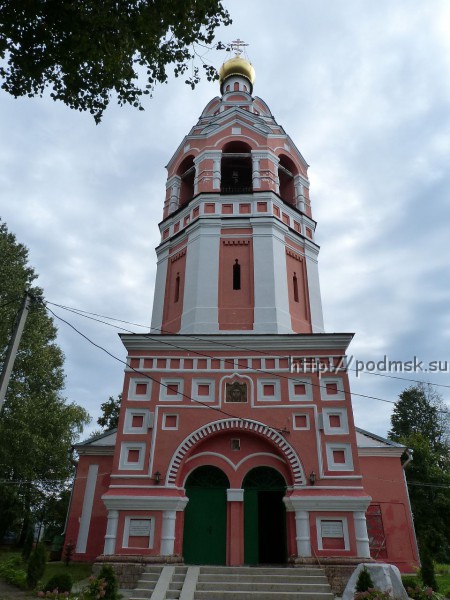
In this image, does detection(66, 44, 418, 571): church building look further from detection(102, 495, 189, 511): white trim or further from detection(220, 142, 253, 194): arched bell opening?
detection(220, 142, 253, 194): arched bell opening

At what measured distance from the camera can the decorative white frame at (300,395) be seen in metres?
13.0

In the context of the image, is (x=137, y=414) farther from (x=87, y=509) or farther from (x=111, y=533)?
(x=87, y=509)

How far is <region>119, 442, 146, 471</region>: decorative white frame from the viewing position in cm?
1226

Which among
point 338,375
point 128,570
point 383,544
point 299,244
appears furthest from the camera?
point 299,244

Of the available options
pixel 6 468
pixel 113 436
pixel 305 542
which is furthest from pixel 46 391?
pixel 305 542

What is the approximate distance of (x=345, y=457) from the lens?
481 inches

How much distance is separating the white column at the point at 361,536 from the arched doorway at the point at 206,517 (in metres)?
3.34

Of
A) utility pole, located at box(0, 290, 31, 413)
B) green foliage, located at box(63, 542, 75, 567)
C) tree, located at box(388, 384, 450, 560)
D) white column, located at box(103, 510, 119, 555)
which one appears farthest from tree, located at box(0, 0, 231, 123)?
tree, located at box(388, 384, 450, 560)

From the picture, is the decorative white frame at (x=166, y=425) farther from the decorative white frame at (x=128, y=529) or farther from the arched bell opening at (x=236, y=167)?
the arched bell opening at (x=236, y=167)

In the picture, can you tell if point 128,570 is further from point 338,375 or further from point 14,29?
point 14,29

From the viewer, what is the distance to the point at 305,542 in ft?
36.7

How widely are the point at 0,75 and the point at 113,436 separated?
39.6 ft

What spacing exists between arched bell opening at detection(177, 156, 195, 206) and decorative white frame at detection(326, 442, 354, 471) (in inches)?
453

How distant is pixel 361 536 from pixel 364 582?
2698 millimetres
